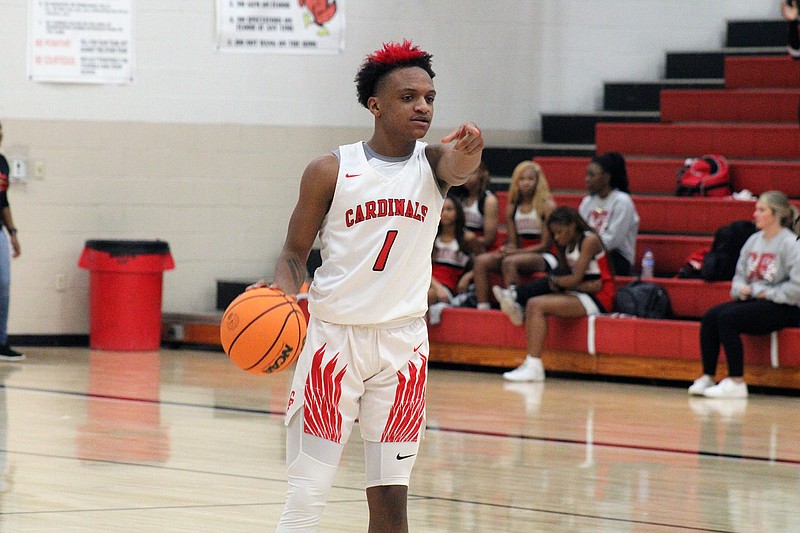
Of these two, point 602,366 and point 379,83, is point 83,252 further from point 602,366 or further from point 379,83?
point 379,83

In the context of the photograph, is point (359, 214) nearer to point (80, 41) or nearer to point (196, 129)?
point (80, 41)

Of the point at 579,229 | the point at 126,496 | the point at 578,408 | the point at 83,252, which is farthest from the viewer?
the point at 83,252

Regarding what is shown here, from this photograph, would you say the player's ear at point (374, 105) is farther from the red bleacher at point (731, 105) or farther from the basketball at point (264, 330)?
the red bleacher at point (731, 105)

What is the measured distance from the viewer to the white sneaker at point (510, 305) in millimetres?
9156

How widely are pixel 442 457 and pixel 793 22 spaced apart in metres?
5.13

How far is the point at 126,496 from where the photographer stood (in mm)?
5113

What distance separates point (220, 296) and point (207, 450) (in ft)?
15.5

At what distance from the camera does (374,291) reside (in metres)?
3.37

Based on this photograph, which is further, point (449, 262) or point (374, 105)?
point (449, 262)

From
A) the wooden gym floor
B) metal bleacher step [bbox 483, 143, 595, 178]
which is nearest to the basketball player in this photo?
the wooden gym floor

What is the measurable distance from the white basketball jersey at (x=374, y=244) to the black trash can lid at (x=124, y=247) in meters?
6.92

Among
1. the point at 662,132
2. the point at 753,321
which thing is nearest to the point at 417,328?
the point at 753,321

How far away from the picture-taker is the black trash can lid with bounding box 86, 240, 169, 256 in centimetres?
1011

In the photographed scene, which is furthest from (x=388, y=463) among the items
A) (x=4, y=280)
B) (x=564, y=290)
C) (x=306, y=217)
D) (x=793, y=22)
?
(x=793, y=22)
